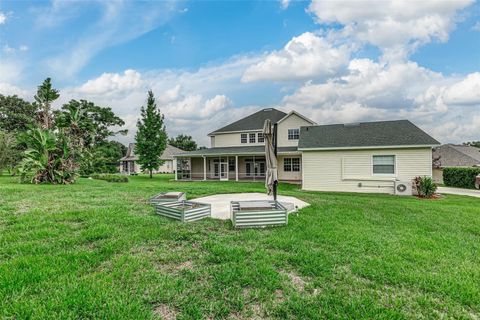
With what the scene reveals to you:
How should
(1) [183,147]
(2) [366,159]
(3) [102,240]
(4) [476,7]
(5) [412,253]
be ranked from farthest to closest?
(1) [183,147]
(2) [366,159]
(4) [476,7]
(3) [102,240]
(5) [412,253]

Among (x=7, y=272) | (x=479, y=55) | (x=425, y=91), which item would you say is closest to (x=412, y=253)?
(x=7, y=272)

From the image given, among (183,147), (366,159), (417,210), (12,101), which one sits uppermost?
(12,101)

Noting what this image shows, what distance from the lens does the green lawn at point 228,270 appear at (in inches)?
98.0

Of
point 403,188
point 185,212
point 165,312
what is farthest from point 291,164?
point 165,312

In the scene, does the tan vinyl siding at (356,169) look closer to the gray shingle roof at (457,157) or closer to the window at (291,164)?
the window at (291,164)

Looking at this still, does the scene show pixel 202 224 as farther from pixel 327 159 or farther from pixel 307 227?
pixel 327 159

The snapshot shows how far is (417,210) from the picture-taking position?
25.9 feet

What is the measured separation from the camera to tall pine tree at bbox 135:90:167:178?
29.2 m

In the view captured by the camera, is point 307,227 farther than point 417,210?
No

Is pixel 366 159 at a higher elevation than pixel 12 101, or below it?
below

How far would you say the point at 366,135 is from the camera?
16.8 m

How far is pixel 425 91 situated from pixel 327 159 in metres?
10.8

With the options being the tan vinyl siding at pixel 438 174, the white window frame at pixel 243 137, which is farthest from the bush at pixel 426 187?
the white window frame at pixel 243 137

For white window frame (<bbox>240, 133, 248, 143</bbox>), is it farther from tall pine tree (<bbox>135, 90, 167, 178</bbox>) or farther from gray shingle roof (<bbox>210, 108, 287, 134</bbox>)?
tall pine tree (<bbox>135, 90, 167, 178</bbox>)
